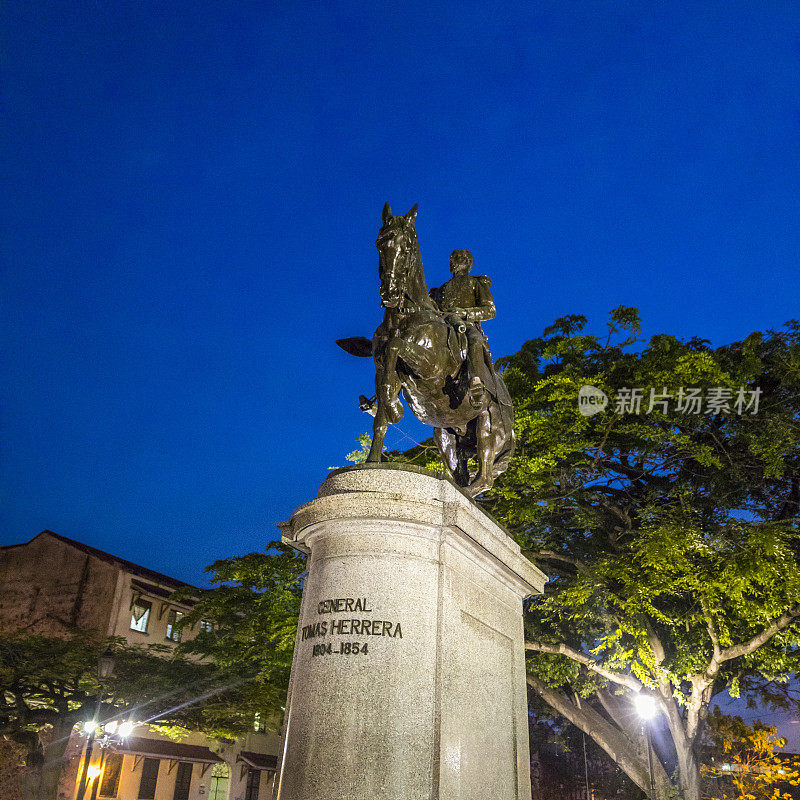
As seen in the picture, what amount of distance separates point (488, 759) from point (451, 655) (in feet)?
3.07

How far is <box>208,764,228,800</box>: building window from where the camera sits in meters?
39.6

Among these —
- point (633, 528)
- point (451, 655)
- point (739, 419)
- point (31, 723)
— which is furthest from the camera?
point (31, 723)

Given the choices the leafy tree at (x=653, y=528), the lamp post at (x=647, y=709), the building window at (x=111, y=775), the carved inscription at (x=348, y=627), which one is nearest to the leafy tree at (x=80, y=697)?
the leafy tree at (x=653, y=528)

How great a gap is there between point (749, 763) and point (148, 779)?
85.2ft

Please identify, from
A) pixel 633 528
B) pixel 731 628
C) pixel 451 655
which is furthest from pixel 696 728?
pixel 451 655

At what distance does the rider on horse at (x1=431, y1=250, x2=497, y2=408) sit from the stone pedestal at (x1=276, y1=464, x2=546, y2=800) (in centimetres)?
215

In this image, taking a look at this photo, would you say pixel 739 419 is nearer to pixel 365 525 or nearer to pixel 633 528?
pixel 633 528

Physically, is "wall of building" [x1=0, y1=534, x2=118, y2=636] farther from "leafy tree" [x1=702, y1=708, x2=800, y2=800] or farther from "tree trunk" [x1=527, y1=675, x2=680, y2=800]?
"leafy tree" [x1=702, y1=708, x2=800, y2=800]

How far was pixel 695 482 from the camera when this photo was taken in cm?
1958

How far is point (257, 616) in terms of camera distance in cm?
2036

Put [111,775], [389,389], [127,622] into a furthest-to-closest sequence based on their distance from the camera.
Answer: [127,622] → [111,775] → [389,389]

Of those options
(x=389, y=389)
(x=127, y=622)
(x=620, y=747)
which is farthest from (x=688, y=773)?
(x=127, y=622)

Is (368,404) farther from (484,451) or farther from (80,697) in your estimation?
(80,697)

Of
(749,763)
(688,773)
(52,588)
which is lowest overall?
(688,773)
